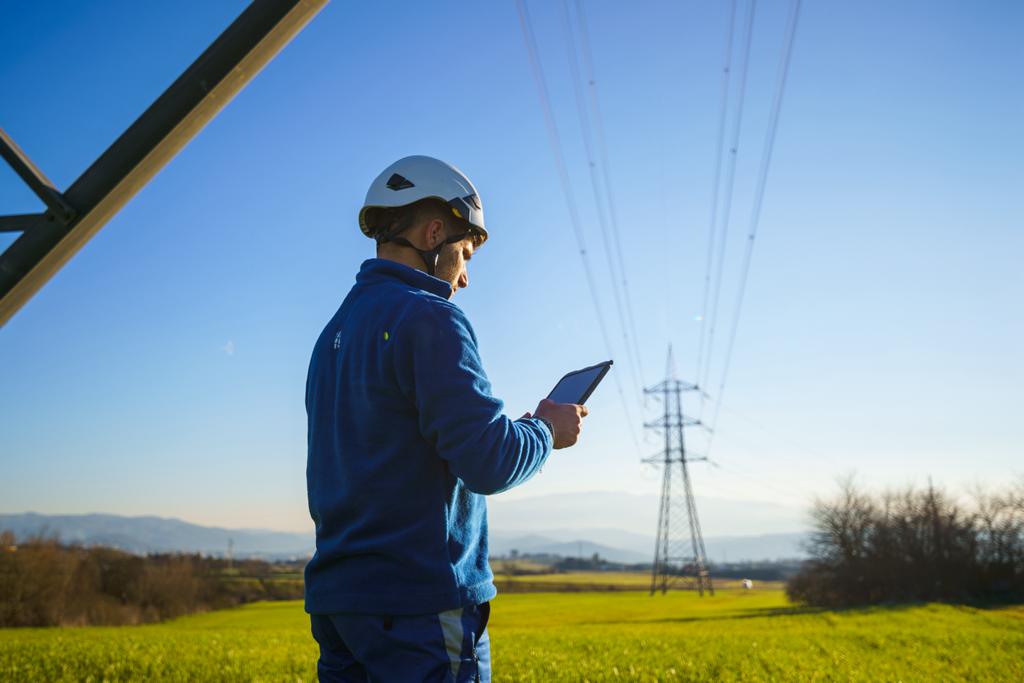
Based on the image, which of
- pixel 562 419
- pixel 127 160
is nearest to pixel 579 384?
pixel 562 419

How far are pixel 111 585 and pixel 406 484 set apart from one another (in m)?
87.4

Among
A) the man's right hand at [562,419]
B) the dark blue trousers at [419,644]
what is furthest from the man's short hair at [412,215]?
the dark blue trousers at [419,644]

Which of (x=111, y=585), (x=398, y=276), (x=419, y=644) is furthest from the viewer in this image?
(x=111, y=585)

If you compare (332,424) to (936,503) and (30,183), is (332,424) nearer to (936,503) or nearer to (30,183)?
(30,183)

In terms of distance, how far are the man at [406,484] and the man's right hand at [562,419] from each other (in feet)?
0.57

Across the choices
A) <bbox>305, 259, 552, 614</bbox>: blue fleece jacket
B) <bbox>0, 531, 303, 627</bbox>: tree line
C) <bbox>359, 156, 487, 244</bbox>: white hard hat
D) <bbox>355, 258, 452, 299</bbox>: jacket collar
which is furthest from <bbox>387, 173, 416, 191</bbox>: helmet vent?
<bbox>0, 531, 303, 627</bbox>: tree line

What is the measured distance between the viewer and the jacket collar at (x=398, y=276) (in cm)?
254

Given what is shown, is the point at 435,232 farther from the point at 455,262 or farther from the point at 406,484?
the point at 406,484

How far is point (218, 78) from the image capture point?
3.57 metres

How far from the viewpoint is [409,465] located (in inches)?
88.2

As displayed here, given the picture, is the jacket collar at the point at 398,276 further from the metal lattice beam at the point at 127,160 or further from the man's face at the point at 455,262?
the metal lattice beam at the point at 127,160

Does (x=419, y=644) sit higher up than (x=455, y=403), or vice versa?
(x=455, y=403)

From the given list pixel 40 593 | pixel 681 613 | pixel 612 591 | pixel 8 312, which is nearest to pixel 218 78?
pixel 8 312

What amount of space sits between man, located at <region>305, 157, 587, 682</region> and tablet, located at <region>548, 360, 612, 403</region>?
488 mm
